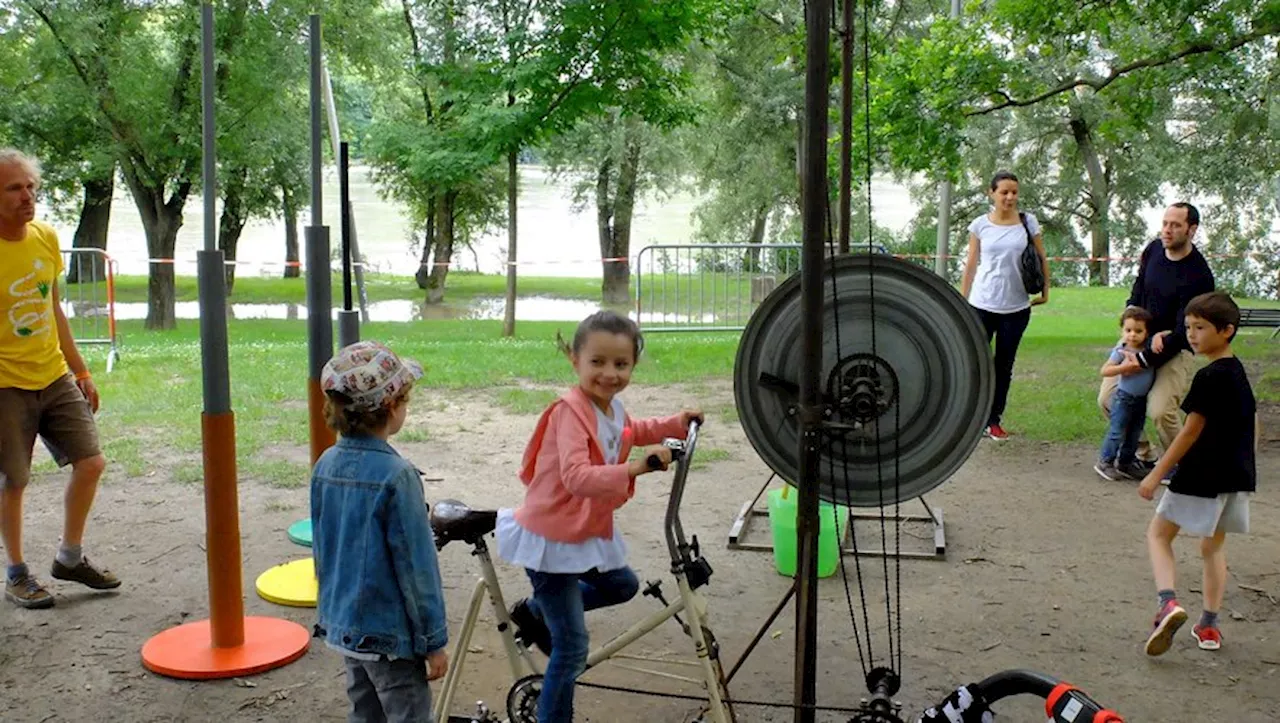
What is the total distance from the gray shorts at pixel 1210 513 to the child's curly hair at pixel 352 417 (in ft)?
10.3

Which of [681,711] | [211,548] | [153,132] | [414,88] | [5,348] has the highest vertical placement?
[414,88]

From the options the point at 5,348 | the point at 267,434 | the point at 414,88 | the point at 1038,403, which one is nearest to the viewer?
the point at 5,348

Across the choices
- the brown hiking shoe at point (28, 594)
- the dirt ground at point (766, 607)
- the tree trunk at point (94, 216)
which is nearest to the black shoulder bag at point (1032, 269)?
the dirt ground at point (766, 607)

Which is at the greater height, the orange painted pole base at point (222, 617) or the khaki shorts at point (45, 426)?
the khaki shorts at point (45, 426)

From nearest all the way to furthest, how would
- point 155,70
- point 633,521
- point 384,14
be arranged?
point 633,521
point 155,70
point 384,14

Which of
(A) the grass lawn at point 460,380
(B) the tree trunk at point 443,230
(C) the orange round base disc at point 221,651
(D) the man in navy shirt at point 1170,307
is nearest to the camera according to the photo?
(C) the orange round base disc at point 221,651

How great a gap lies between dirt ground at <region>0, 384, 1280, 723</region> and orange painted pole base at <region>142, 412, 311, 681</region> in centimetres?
7

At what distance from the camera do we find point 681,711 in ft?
12.9

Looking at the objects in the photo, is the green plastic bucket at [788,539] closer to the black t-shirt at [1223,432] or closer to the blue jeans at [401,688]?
the black t-shirt at [1223,432]

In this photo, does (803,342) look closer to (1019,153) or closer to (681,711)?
(681,711)

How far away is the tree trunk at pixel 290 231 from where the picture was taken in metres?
31.9

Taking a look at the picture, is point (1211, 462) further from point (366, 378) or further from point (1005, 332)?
point (1005, 332)

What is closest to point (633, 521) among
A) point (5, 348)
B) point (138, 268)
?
point (5, 348)

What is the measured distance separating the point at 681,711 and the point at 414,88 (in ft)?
93.8
